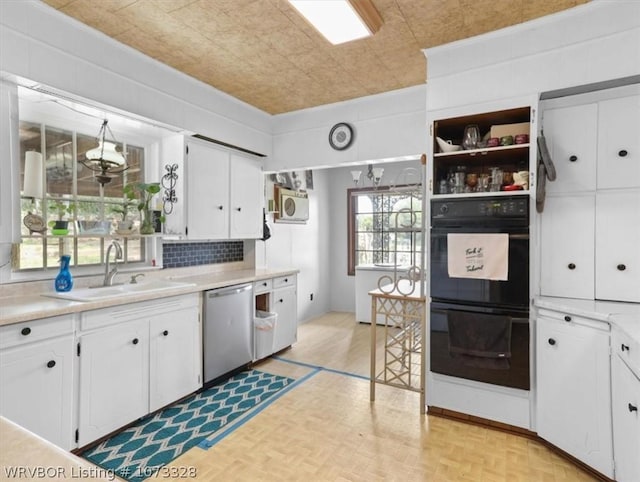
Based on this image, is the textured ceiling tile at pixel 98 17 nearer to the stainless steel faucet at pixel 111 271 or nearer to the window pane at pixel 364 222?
the stainless steel faucet at pixel 111 271

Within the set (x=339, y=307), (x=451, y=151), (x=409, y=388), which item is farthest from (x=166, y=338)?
(x=339, y=307)

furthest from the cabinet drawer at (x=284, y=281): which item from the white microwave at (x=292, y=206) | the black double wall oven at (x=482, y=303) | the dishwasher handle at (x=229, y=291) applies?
the black double wall oven at (x=482, y=303)

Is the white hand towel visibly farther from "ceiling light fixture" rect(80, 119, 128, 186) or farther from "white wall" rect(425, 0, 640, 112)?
"ceiling light fixture" rect(80, 119, 128, 186)

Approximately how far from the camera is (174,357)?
260cm

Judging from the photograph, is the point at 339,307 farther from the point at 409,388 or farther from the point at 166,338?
the point at 166,338

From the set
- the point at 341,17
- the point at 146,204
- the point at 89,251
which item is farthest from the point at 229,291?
the point at 341,17

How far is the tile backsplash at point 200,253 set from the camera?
10.8 ft

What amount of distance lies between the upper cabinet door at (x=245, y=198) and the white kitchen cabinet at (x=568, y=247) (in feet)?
8.81

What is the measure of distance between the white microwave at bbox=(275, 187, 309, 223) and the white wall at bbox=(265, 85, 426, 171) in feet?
2.18

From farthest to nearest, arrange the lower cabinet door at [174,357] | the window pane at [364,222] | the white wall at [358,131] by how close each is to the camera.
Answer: the window pane at [364,222]
the white wall at [358,131]
the lower cabinet door at [174,357]

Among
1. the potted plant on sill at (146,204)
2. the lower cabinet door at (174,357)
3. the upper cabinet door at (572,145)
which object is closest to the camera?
the upper cabinet door at (572,145)

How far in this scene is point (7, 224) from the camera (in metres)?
2.00

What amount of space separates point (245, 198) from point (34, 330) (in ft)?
7.44

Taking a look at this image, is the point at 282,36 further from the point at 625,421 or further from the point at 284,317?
the point at 625,421
